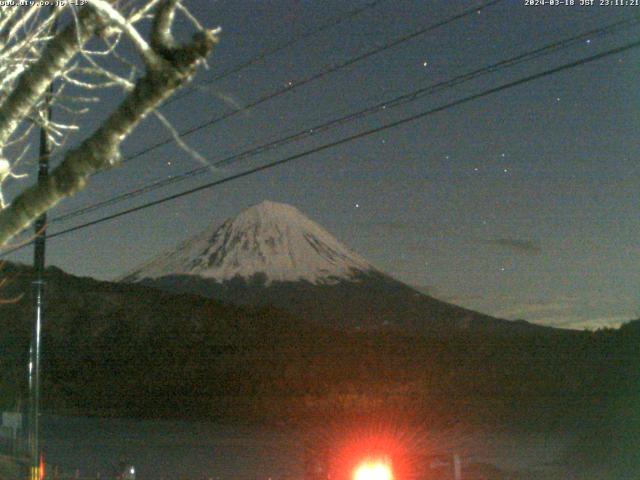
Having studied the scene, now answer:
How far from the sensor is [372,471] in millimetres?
13828

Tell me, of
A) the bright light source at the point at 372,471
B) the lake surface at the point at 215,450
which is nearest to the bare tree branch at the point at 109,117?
the bright light source at the point at 372,471

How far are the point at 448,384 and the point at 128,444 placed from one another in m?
30.2

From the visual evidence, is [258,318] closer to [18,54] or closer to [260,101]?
[260,101]

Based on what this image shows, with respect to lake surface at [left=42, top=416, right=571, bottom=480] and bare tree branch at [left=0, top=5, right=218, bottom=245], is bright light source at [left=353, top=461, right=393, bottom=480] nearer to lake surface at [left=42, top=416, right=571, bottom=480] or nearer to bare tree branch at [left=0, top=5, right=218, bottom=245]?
lake surface at [left=42, top=416, right=571, bottom=480]

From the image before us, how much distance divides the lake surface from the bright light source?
21.5 feet

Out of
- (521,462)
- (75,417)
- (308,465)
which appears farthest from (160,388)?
(308,465)

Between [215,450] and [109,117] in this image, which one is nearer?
[109,117]

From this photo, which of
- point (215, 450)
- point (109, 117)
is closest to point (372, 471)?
point (109, 117)

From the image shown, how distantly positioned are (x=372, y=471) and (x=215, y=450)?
51.9ft

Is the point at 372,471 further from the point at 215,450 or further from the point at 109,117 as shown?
the point at 215,450

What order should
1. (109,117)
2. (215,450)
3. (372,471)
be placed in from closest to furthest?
(109,117) → (372,471) → (215,450)

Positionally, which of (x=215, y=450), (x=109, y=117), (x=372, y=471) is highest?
(x=109, y=117)

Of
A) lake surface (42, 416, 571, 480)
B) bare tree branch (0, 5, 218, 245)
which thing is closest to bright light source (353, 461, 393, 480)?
lake surface (42, 416, 571, 480)

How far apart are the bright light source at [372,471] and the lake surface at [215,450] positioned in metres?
6.55
